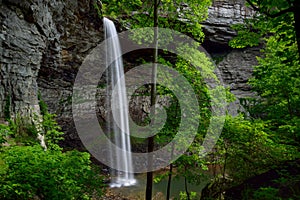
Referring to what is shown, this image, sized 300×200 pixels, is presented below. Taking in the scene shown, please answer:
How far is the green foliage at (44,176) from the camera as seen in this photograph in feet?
12.0

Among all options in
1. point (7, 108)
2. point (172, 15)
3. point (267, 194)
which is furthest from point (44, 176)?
point (172, 15)

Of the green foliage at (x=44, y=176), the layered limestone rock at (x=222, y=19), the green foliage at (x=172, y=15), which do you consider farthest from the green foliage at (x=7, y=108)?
the layered limestone rock at (x=222, y=19)

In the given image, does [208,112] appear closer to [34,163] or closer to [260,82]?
[260,82]

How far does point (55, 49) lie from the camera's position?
11.7 m

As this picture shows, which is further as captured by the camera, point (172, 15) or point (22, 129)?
point (22, 129)

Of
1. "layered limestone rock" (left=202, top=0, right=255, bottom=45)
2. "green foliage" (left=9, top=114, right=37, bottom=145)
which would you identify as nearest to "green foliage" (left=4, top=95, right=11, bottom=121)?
"green foliage" (left=9, top=114, right=37, bottom=145)

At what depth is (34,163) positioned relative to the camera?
12.7ft

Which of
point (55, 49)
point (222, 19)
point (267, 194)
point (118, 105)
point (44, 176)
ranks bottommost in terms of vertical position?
point (267, 194)

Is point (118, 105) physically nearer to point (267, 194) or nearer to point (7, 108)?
point (7, 108)

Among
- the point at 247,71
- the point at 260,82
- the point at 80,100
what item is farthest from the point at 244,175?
the point at 247,71

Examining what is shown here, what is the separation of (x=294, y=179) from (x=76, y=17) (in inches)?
459

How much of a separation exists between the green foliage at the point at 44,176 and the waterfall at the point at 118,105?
32.6 ft

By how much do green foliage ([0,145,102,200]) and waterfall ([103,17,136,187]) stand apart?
32.6 ft

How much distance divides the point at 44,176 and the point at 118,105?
42.7 feet
